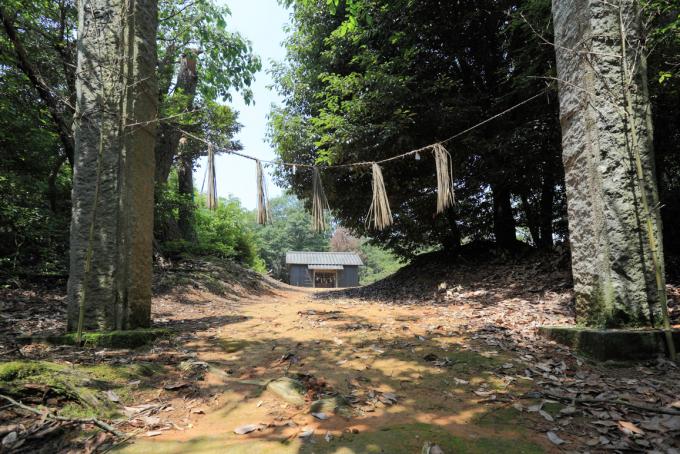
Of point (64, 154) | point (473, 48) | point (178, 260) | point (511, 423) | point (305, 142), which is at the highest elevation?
point (473, 48)

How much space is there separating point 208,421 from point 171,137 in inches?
415

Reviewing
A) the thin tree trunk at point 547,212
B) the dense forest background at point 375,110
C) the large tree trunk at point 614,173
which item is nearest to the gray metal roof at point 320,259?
the dense forest background at point 375,110

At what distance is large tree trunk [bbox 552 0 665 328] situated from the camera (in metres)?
3.38

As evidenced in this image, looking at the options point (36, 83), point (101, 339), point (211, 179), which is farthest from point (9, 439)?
point (36, 83)

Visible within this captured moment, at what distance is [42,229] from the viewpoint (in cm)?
708

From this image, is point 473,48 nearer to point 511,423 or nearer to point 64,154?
point 511,423

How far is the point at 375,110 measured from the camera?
8180 mm

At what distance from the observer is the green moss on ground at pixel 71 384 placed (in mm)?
2357

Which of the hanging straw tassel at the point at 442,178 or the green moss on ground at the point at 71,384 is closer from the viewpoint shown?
the green moss on ground at the point at 71,384

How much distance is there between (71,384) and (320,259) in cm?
2761

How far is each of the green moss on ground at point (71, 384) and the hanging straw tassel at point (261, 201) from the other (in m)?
2.85

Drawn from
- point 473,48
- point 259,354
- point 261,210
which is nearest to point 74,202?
point 261,210

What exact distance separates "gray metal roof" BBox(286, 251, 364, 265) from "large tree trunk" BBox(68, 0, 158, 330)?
2537cm

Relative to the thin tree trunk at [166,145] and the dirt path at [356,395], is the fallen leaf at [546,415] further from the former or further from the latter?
the thin tree trunk at [166,145]
